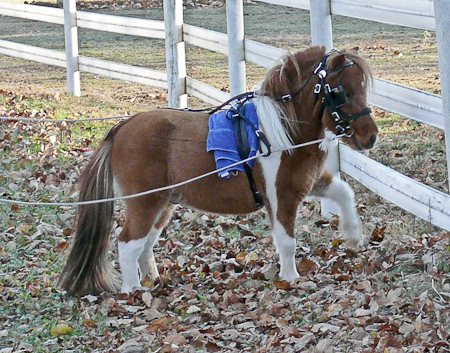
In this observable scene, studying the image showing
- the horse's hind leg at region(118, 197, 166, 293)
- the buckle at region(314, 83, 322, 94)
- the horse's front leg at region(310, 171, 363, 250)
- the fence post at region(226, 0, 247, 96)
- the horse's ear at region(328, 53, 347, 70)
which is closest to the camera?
the horse's ear at region(328, 53, 347, 70)

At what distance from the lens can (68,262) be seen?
5.57m

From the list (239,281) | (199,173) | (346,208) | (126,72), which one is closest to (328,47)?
(346,208)

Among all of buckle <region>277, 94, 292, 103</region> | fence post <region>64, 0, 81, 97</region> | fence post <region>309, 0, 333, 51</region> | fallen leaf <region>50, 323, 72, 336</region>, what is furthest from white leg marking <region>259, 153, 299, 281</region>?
fence post <region>64, 0, 81, 97</region>

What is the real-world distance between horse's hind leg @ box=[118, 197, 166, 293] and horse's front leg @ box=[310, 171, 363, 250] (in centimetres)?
109

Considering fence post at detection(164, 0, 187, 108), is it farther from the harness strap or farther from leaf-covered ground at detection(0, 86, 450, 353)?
the harness strap

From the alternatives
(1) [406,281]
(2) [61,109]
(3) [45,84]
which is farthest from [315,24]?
(3) [45,84]

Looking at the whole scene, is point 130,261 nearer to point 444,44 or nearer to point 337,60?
point 337,60

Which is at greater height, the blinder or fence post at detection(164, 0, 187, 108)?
the blinder

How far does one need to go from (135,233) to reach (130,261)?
0.64ft

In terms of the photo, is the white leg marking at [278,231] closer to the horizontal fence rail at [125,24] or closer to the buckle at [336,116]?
the buckle at [336,116]

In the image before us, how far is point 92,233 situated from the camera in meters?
5.55

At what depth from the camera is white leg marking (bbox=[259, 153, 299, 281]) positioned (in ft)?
17.5

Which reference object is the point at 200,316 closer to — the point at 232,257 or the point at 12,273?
the point at 232,257

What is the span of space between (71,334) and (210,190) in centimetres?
129
